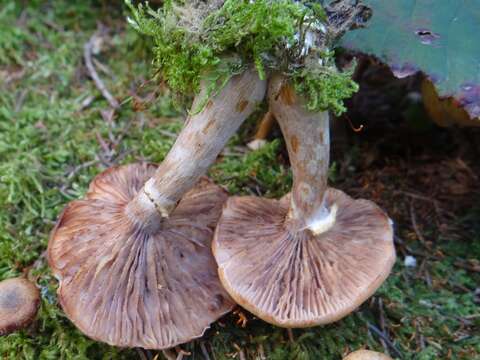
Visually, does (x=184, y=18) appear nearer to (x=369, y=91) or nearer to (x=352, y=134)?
(x=352, y=134)

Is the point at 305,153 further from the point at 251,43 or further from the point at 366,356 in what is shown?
the point at 366,356

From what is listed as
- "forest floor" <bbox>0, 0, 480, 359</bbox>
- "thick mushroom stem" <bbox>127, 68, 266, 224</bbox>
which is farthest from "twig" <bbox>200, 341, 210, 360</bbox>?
"thick mushroom stem" <bbox>127, 68, 266, 224</bbox>

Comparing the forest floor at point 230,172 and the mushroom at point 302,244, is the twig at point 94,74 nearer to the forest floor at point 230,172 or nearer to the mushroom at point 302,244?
the forest floor at point 230,172

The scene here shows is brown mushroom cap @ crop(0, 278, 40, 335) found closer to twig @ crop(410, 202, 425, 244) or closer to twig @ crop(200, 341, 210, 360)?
twig @ crop(200, 341, 210, 360)

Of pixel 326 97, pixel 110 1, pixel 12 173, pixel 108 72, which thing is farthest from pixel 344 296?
pixel 110 1

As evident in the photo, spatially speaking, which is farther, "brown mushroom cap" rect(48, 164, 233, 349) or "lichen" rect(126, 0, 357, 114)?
"brown mushroom cap" rect(48, 164, 233, 349)
